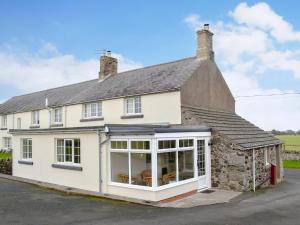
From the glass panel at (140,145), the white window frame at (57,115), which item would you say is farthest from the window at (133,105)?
the white window frame at (57,115)

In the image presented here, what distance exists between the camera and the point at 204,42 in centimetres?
2155

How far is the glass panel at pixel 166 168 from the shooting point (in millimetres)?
14391

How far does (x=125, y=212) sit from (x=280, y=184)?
1135cm

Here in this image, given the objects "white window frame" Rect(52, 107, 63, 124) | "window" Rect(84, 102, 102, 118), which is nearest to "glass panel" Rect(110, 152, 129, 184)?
"window" Rect(84, 102, 102, 118)

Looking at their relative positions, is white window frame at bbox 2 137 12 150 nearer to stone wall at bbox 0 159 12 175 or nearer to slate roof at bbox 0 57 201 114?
slate roof at bbox 0 57 201 114

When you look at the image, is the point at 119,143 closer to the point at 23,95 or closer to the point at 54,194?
the point at 54,194

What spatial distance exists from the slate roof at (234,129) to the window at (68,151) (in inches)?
262

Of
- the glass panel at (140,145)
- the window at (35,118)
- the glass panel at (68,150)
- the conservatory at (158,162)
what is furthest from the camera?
the window at (35,118)

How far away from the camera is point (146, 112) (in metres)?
20.5

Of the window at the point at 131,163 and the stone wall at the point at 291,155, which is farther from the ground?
the window at the point at 131,163

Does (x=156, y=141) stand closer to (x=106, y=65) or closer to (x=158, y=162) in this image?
(x=158, y=162)

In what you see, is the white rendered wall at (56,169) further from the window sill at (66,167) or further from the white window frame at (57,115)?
the white window frame at (57,115)

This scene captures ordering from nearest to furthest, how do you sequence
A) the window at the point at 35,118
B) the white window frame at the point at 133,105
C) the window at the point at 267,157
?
1. the window at the point at 267,157
2. the white window frame at the point at 133,105
3. the window at the point at 35,118

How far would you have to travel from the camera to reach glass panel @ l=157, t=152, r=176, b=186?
14.4 metres
